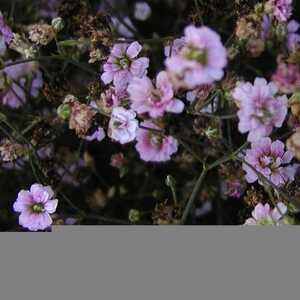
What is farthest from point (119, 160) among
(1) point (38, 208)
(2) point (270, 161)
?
(2) point (270, 161)

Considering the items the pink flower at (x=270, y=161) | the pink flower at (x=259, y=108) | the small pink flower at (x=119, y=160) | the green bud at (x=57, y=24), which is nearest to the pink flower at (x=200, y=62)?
the pink flower at (x=259, y=108)

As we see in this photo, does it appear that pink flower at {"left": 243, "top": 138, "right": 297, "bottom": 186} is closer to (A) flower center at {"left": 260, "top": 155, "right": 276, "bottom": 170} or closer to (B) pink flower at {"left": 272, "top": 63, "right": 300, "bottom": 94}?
(A) flower center at {"left": 260, "top": 155, "right": 276, "bottom": 170}

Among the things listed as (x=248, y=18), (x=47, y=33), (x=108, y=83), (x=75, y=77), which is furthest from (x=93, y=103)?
(x=75, y=77)

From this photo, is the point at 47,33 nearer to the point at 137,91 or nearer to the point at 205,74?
the point at 137,91

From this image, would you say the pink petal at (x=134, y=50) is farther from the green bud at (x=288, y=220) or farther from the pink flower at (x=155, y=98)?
the green bud at (x=288, y=220)

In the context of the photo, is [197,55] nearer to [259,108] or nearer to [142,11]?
[259,108]

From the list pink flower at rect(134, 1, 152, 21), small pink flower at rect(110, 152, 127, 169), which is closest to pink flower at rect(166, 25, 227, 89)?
small pink flower at rect(110, 152, 127, 169)
